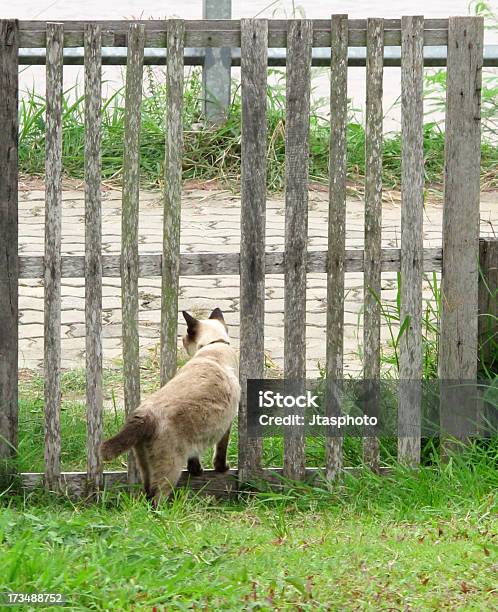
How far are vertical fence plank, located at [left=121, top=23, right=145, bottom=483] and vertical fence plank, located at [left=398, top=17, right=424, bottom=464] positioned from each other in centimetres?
117

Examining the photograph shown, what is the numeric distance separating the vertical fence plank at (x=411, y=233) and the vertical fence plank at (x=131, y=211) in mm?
1169

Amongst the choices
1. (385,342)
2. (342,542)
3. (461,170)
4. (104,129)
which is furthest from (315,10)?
(342,542)

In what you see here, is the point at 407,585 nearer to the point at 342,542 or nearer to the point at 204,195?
the point at 342,542

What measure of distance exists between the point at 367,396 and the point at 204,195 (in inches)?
191

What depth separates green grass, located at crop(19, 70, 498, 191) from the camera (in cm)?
1027

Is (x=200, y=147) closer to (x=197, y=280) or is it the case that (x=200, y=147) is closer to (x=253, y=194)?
(x=197, y=280)

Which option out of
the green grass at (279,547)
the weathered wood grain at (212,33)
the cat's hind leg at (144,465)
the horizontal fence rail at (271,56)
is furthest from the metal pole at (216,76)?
the cat's hind leg at (144,465)

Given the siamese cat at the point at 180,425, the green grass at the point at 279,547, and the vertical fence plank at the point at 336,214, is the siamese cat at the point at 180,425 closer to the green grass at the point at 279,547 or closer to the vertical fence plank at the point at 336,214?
the green grass at the point at 279,547

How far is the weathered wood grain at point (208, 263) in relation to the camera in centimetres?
528

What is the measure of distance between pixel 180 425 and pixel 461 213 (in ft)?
5.25

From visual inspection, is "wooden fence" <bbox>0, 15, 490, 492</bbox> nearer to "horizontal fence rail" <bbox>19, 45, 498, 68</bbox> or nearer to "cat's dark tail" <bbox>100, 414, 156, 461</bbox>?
"cat's dark tail" <bbox>100, 414, 156, 461</bbox>

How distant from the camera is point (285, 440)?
18.2ft

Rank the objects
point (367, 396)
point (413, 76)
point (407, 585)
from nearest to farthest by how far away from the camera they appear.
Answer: point (407, 585)
point (413, 76)
point (367, 396)

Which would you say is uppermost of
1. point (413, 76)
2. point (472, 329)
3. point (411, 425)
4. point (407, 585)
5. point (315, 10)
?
point (315, 10)
